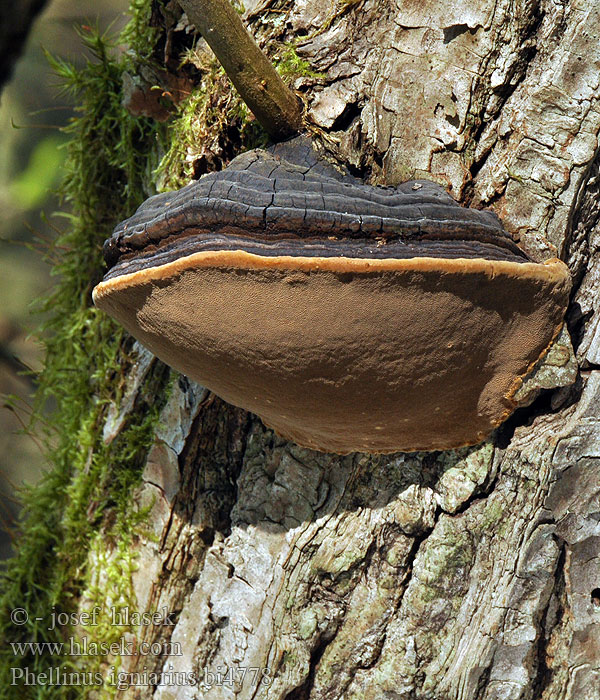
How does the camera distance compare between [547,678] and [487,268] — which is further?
[547,678]

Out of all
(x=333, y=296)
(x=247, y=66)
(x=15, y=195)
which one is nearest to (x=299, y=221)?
(x=333, y=296)

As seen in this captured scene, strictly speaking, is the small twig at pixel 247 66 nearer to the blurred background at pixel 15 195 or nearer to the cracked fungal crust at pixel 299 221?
the cracked fungal crust at pixel 299 221

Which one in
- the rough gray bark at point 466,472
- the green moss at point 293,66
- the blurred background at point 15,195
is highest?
the blurred background at point 15,195

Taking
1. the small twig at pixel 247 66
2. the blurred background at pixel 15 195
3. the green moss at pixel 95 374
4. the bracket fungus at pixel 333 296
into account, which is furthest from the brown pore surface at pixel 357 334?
the blurred background at pixel 15 195

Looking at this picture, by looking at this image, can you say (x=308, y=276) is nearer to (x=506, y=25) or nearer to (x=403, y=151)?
(x=403, y=151)

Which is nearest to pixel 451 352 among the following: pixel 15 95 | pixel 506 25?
pixel 506 25

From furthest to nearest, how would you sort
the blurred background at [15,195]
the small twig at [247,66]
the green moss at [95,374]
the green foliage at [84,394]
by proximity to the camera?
the blurred background at [15,195] < the green foliage at [84,394] < the green moss at [95,374] < the small twig at [247,66]

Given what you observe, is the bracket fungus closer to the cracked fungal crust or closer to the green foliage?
the cracked fungal crust

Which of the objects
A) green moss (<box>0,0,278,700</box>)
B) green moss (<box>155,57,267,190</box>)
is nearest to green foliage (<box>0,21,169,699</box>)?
green moss (<box>0,0,278,700</box>)
